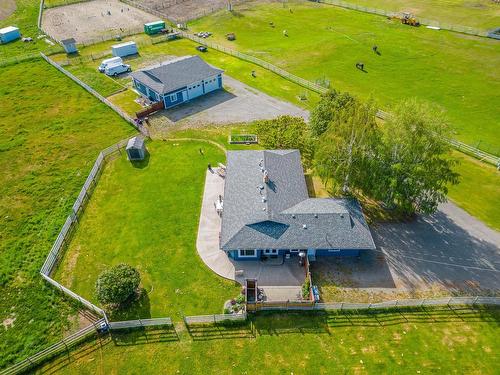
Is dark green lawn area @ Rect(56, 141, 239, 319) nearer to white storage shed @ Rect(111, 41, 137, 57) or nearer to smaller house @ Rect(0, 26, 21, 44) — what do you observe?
white storage shed @ Rect(111, 41, 137, 57)

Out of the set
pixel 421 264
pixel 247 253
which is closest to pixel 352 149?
pixel 421 264

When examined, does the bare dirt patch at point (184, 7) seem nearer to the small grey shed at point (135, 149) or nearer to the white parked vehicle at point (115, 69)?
the white parked vehicle at point (115, 69)

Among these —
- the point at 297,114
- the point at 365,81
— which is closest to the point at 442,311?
the point at 297,114

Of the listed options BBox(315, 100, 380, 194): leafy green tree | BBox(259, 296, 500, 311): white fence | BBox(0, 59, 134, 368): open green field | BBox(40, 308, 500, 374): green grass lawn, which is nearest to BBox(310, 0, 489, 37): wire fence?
BBox(315, 100, 380, 194): leafy green tree

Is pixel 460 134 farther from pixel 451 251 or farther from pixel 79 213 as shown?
pixel 79 213

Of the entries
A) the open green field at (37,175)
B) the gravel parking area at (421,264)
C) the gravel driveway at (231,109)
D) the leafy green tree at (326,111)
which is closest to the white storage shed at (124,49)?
the open green field at (37,175)
